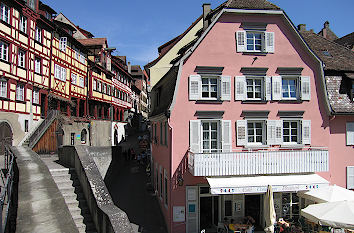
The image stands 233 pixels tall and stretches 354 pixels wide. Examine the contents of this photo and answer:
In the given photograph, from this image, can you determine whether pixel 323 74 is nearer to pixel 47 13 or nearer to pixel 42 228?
pixel 42 228

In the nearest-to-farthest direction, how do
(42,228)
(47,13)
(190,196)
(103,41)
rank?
(42,228) → (190,196) → (47,13) → (103,41)

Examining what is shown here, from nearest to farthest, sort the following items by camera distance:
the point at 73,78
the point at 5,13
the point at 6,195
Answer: the point at 6,195, the point at 5,13, the point at 73,78

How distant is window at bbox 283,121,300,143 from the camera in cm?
1484

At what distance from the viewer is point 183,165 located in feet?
44.9

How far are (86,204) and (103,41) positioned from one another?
32737mm

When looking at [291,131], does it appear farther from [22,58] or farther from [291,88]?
[22,58]

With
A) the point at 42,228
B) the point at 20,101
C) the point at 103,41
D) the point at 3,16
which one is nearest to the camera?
the point at 42,228

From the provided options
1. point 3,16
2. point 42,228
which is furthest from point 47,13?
point 42,228

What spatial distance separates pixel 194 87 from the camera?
13.9 m

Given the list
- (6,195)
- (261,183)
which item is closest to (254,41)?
(261,183)

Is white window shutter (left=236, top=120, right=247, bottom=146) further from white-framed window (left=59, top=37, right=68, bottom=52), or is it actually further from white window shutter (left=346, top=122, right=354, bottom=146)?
white-framed window (left=59, top=37, right=68, bottom=52)

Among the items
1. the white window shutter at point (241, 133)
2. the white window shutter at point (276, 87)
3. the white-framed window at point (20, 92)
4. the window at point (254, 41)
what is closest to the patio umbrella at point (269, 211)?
the white window shutter at point (241, 133)

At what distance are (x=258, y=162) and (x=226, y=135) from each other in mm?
1964

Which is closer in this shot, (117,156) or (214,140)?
(214,140)
